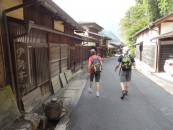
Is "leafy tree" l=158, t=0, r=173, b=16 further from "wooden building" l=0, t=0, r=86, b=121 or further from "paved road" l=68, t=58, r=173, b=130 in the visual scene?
"wooden building" l=0, t=0, r=86, b=121

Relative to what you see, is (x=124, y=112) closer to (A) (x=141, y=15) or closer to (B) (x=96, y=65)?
(B) (x=96, y=65)

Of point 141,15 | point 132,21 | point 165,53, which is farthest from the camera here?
point 132,21

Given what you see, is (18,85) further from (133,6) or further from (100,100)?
(133,6)

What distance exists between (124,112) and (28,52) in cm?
351

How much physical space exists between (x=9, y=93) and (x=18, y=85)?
2.13ft

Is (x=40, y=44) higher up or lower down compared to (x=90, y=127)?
higher up

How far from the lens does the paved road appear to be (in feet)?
16.8

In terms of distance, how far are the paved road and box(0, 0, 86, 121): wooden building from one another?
156 centimetres

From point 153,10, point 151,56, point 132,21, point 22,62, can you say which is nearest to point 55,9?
point 22,62

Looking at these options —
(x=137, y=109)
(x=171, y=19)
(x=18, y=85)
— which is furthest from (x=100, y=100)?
(x=171, y=19)

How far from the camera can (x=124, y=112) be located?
6129mm

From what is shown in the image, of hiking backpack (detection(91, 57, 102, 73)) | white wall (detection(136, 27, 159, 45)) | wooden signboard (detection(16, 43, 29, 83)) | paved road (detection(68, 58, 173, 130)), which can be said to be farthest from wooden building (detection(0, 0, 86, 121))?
white wall (detection(136, 27, 159, 45))

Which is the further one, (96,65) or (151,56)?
(151,56)

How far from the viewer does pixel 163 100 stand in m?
7.52
